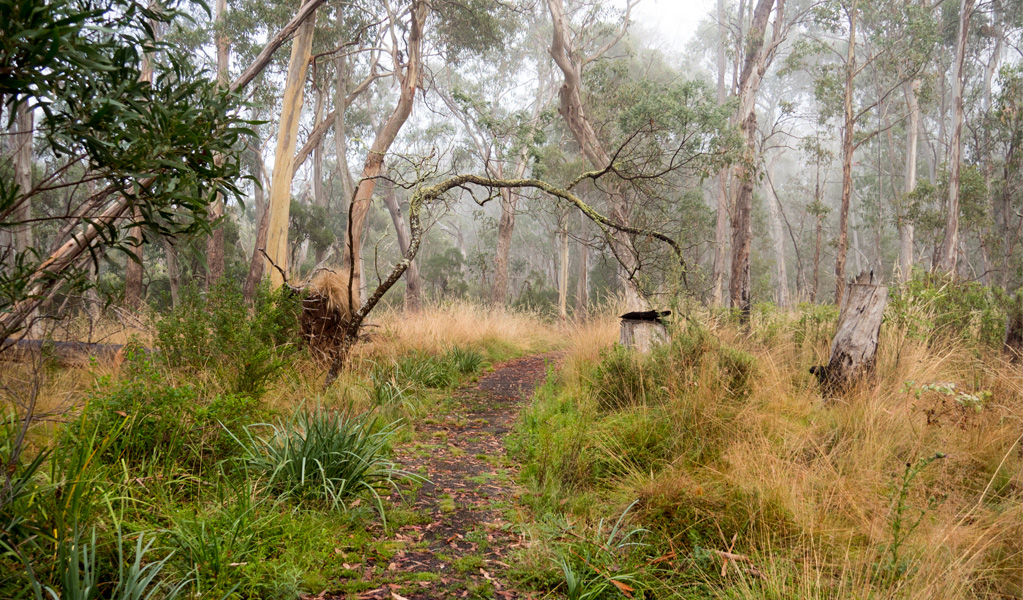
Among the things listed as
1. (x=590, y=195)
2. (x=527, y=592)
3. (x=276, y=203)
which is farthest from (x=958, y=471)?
(x=590, y=195)

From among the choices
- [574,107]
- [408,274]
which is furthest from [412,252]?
[408,274]

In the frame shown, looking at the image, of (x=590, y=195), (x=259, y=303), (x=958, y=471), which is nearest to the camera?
(x=958, y=471)

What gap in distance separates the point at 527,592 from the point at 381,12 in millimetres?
16418

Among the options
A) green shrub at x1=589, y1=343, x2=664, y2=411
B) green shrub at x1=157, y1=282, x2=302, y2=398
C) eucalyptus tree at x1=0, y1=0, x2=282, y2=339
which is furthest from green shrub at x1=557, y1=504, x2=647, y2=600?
green shrub at x1=157, y1=282, x2=302, y2=398

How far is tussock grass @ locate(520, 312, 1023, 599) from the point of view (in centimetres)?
247

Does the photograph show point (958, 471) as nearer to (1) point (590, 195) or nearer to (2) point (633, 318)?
(2) point (633, 318)

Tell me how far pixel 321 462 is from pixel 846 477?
2990mm

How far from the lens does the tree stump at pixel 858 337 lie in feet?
16.4

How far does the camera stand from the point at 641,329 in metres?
6.04

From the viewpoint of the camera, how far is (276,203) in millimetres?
9172

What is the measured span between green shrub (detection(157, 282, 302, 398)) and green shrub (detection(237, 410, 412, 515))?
0.97 metres

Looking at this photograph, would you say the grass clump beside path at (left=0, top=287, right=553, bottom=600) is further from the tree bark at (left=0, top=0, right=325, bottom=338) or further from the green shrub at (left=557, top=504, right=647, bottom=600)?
the green shrub at (left=557, top=504, right=647, bottom=600)

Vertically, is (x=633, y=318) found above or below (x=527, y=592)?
above

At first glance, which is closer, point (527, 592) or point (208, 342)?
point (527, 592)
